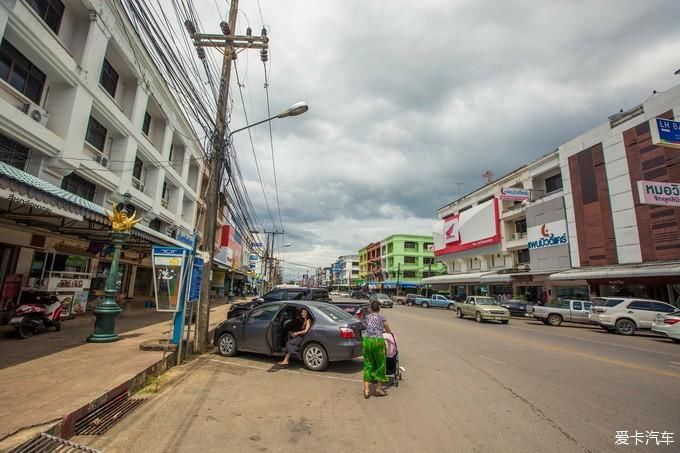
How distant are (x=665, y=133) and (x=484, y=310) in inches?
484

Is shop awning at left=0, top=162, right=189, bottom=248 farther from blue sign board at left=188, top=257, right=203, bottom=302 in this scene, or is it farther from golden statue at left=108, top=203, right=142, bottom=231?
blue sign board at left=188, top=257, right=203, bottom=302

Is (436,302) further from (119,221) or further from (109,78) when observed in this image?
(109,78)

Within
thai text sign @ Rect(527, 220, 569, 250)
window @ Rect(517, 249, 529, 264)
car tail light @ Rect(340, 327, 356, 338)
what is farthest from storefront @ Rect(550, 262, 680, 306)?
car tail light @ Rect(340, 327, 356, 338)

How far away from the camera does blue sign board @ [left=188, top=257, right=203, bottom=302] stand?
843 centimetres

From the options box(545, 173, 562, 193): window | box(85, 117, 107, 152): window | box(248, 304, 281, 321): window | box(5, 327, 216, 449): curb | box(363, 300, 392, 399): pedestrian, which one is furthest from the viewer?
box(545, 173, 562, 193): window

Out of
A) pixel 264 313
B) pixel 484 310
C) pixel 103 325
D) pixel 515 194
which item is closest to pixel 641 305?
pixel 484 310

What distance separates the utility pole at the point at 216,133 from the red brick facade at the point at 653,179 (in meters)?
23.8

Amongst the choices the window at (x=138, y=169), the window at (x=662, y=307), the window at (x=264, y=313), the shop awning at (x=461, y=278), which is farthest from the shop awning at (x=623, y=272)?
the window at (x=138, y=169)

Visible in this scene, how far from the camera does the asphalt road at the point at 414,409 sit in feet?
12.9

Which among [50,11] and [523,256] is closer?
[50,11]

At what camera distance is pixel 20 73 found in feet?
33.2

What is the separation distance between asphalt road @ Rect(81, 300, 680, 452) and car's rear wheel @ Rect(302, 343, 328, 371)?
201 mm

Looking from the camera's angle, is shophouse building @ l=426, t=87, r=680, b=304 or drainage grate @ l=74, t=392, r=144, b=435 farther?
shophouse building @ l=426, t=87, r=680, b=304

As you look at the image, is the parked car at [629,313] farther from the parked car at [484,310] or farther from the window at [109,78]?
the window at [109,78]
